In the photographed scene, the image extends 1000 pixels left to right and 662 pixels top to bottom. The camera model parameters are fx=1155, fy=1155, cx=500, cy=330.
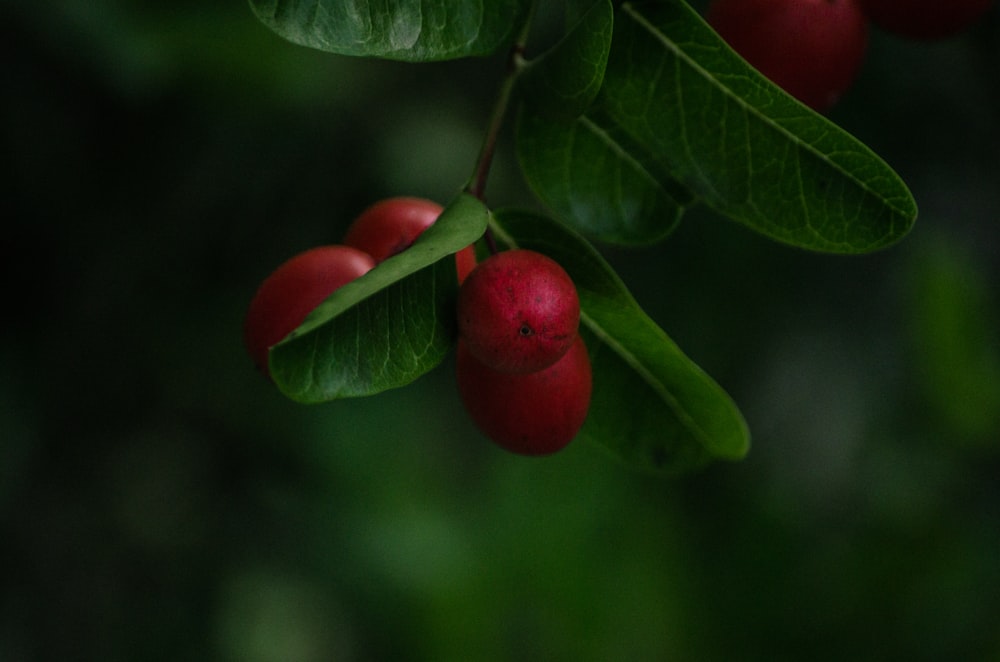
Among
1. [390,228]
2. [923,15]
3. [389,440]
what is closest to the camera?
[390,228]

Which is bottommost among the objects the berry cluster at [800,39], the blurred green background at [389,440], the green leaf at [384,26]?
the blurred green background at [389,440]

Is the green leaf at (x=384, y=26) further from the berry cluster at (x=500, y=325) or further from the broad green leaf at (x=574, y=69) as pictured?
the berry cluster at (x=500, y=325)

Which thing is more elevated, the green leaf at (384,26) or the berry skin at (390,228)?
the green leaf at (384,26)

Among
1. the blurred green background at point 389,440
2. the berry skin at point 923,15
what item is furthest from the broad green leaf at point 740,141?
the blurred green background at point 389,440

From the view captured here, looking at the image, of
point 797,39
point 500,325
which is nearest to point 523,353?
point 500,325

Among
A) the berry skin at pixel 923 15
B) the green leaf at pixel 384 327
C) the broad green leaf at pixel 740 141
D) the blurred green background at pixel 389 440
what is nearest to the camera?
the green leaf at pixel 384 327

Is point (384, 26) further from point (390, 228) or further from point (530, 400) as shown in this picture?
point (530, 400)

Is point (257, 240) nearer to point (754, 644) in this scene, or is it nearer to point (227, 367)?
point (227, 367)
